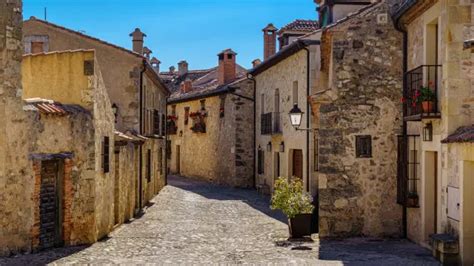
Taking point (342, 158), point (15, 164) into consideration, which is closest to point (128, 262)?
point (15, 164)

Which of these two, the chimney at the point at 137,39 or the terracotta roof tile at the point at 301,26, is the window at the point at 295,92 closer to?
the terracotta roof tile at the point at 301,26

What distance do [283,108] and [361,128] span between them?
32.2 ft

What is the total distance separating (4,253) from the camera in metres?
12.0

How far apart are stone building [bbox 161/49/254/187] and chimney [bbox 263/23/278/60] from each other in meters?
2.07

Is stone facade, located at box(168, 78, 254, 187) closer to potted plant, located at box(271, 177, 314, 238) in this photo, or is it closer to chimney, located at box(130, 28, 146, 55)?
chimney, located at box(130, 28, 146, 55)

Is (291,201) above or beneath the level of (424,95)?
beneath

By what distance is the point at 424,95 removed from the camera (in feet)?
40.1

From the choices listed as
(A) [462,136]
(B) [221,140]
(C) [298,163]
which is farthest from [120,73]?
(B) [221,140]

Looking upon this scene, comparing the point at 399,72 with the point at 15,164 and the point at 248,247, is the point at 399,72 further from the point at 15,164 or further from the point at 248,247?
the point at 15,164

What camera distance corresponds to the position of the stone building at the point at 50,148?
12.2 metres

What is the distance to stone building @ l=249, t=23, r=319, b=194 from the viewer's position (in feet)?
68.2

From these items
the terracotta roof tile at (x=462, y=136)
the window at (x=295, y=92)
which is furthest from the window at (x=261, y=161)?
the terracotta roof tile at (x=462, y=136)

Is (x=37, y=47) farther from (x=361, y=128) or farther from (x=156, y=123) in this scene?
(x=361, y=128)

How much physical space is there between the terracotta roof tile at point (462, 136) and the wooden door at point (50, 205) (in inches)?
313
